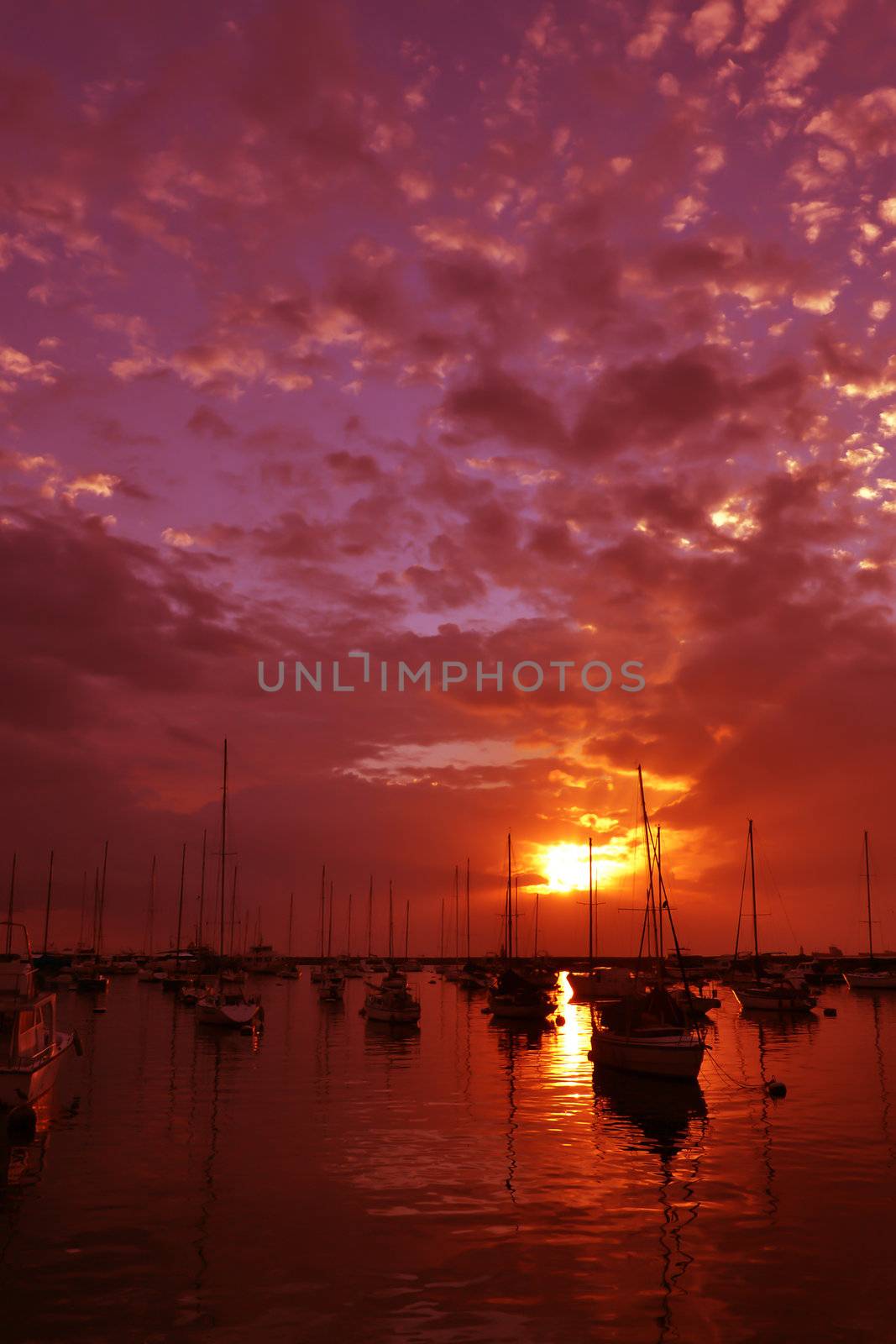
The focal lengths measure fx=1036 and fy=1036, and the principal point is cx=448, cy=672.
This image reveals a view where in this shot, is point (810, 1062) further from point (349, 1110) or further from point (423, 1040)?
point (349, 1110)

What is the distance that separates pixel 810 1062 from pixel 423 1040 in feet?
83.0

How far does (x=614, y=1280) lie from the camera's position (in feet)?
63.5

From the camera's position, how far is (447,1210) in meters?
24.1

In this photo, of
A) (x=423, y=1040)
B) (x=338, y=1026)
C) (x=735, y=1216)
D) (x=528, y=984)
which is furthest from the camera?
(x=528, y=984)

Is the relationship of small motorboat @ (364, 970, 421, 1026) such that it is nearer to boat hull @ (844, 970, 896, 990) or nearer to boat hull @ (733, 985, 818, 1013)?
boat hull @ (733, 985, 818, 1013)

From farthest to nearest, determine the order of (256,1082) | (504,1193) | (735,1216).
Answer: (256,1082) < (504,1193) < (735,1216)

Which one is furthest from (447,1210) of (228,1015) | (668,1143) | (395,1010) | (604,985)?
(604,985)

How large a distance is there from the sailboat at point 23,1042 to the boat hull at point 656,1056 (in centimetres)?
2406

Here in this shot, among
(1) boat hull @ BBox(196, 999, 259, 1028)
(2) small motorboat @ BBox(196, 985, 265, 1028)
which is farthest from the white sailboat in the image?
(1) boat hull @ BBox(196, 999, 259, 1028)

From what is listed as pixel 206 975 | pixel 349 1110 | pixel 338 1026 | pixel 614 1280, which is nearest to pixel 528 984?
pixel 338 1026

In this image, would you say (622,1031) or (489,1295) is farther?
(622,1031)

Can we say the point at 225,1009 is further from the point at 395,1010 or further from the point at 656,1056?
the point at 656,1056

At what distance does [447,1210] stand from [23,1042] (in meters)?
18.5

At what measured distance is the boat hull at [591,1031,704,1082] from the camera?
44.3 metres
